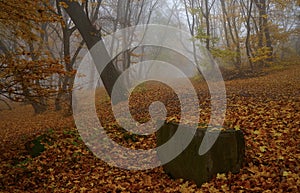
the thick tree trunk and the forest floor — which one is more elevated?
the thick tree trunk

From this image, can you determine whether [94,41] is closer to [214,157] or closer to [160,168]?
[160,168]

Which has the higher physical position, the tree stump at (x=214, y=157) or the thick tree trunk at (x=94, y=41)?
the thick tree trunk at (x=94, y=41)

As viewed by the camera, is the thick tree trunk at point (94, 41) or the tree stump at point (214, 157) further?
the thick tree trunk at point (94, 41)

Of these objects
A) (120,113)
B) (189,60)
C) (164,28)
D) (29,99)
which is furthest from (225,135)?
(189,60)

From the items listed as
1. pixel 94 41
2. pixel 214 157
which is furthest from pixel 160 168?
pixel 94 41

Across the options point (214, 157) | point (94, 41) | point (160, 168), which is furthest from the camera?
point (94, 41)

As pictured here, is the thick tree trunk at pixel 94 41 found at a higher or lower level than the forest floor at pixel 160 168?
higher

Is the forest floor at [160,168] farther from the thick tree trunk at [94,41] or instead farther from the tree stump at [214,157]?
the thick tree trunk at [94,41]

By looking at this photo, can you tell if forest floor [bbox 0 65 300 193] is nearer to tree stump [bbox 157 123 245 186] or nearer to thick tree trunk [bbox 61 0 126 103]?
tree stump [bbox 157 123 245 186]

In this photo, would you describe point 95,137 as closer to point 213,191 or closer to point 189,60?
point 213,191

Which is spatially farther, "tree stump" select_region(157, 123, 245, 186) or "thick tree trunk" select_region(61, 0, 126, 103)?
"thick tree trunk" select_region(61, 0, 126, 103)

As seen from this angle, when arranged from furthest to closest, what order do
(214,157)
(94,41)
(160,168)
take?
(94,41) → (160,168) → (214,157)

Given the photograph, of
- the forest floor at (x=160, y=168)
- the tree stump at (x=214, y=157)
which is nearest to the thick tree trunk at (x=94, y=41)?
the forest floor at (x=160, y=168)

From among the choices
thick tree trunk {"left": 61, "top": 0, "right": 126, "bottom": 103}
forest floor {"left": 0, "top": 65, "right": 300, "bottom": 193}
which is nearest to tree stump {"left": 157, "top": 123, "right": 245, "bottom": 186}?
forest floor {"left": 0, "top": 65, "right": 300, "bottom": 193}
